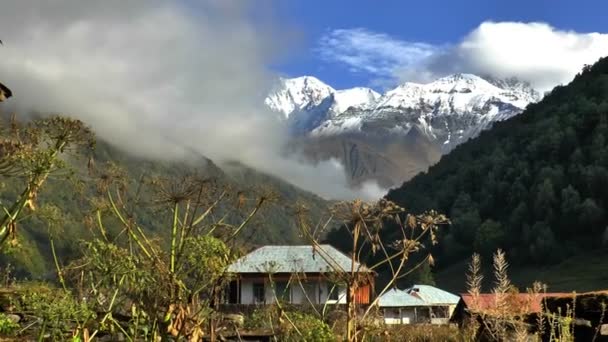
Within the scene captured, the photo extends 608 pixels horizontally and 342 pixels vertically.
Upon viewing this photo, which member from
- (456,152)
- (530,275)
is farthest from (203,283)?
(456,152)

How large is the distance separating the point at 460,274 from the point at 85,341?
120 metres

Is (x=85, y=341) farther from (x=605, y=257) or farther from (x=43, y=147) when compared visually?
(x=605, y=257)

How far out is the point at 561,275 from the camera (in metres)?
104

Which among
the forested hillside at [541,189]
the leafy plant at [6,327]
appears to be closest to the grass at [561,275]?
the forested hillside at [541,189]

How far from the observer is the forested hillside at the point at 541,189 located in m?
118

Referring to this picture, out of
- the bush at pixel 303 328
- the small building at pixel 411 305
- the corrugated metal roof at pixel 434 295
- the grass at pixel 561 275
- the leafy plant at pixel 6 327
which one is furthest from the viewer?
the grass at pixel 561 275

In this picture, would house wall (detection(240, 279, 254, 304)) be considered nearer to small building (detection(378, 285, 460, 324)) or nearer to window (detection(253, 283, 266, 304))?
window (detection(253, 283, 266, 304))

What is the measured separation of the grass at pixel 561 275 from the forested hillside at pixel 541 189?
8.87ft

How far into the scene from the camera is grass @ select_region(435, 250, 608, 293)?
93.2m

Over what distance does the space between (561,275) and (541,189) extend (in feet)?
73.8

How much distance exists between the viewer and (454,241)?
135 m

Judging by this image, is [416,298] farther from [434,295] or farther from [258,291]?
[258,291]

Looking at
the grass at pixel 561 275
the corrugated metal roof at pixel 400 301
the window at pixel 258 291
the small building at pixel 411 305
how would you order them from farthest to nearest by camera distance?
the grass at pixel 561 275 < the corrugated metal roof at pixel 400 301 < the small building at pixel 411 305 < the window at pixel 258 291

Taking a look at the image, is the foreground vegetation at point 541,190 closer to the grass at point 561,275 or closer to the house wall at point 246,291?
the grass at point 561,275
